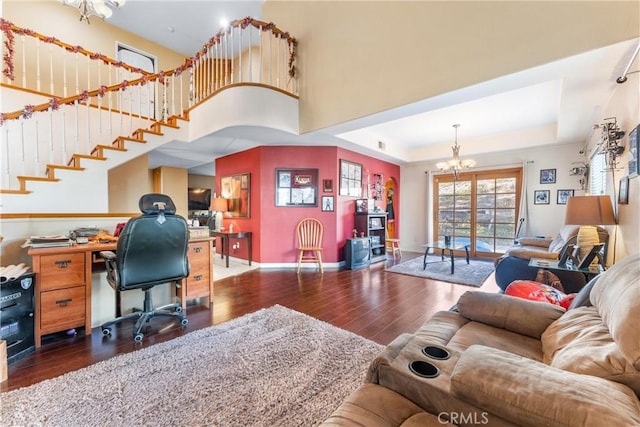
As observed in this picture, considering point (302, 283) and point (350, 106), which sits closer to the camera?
point (350, 106)

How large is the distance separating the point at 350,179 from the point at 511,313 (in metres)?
4.29

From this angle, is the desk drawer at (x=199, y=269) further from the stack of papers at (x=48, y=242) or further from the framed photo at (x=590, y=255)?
the framed photo at (x=590, y=255)

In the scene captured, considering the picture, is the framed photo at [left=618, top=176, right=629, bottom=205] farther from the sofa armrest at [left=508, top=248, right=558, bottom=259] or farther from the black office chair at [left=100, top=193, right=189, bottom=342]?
the black office chair at [left=100, top=193, right=189, bottom=342]

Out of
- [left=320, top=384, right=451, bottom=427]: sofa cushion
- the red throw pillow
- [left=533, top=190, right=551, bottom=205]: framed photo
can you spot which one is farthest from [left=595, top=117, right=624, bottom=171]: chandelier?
[left=320, top=384, right=451, bottom=427]: sofa cushion

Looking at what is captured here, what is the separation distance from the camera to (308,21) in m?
4.11

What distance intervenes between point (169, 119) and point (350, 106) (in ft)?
10.8

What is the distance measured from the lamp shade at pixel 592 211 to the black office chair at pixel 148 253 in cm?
377

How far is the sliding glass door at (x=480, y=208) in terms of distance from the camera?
5.83 metres

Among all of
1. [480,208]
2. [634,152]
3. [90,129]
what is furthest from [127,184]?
[480,208]

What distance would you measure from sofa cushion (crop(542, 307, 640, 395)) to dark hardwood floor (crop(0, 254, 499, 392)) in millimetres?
1245

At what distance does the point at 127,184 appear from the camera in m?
Answer: 5.09

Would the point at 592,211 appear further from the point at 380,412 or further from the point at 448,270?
the point at 380,412

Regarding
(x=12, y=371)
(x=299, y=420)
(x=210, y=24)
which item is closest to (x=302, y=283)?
(x=299, y=420)

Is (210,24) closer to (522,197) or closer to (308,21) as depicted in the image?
(308,21)
